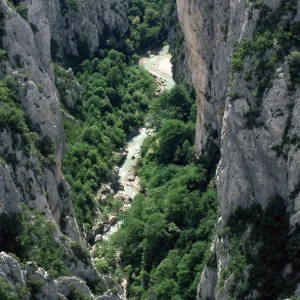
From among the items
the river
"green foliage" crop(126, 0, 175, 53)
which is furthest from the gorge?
"green foliage" crop(126, 0, 175, 53)

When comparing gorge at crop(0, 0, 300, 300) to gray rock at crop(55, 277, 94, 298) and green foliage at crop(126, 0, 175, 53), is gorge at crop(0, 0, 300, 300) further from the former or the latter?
green foliage at crop(126, 0, 175, 53)

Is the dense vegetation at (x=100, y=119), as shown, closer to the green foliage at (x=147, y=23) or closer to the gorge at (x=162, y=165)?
the gorge at (x=162, y=165)

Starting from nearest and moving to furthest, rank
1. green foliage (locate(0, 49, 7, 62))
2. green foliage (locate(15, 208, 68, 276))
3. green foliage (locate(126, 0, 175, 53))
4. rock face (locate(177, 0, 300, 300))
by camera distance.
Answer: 1. rock face (locate(177, 0, 300, 300))
2. green foliage (locate(15, 208, 68, 276))
3. green foliage (locate(0, 49, 7, 62))
4. green foliage (locate(126, 0, 175, 53))

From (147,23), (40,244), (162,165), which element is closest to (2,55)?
(40,244)

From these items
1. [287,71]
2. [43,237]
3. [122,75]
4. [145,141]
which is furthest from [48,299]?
[122,75]

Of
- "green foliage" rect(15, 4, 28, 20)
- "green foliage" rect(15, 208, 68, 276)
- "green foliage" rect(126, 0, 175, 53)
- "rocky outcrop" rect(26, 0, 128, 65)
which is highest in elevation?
"green foliage" rect(126, 0, 175, 53)

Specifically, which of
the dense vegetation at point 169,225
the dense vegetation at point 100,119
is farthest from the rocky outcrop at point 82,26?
the dense vegetation at point 169,225

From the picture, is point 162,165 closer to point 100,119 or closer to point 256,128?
point 100,119
